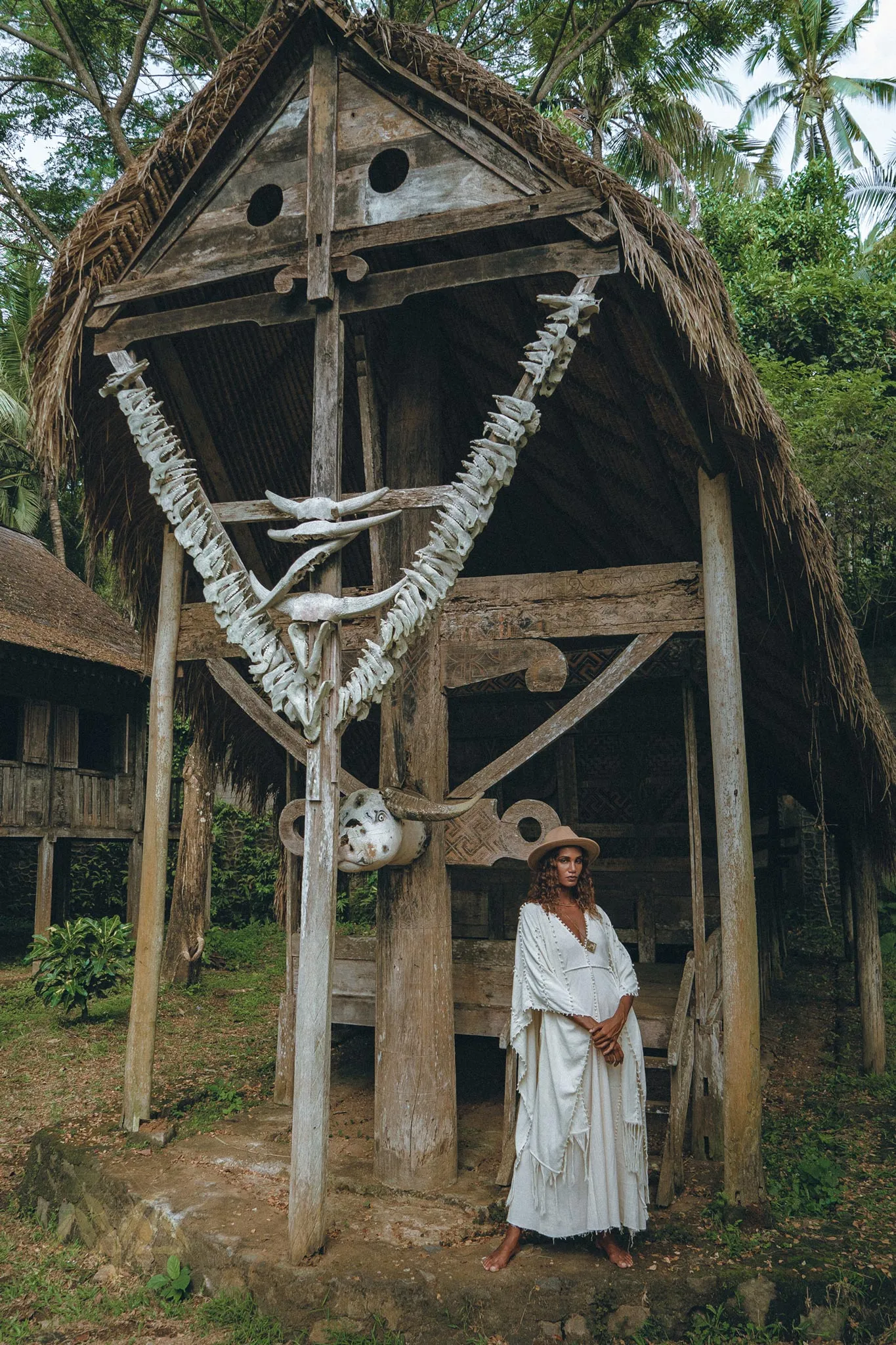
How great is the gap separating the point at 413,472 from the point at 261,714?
153 cm

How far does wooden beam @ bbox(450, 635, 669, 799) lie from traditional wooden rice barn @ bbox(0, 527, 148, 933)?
8.75m

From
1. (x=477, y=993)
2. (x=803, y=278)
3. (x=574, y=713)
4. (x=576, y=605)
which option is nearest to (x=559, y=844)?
(x=574, y=713)

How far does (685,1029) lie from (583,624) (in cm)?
212

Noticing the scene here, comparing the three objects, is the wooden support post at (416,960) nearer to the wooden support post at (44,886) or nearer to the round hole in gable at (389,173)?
the round hole in gable at (389,173)

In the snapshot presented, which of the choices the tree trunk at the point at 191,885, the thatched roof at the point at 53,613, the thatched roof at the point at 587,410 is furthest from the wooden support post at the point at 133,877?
the thatched roof at the point at 587,410

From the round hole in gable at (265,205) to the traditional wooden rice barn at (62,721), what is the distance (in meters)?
7.83

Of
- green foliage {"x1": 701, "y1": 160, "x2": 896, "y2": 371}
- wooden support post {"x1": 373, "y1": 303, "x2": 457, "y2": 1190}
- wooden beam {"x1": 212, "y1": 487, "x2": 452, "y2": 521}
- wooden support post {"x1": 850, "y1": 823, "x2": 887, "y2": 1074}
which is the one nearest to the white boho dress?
wooden support post {"x1": 373, "y1": 303, "x2": 457, "y2": 1190}

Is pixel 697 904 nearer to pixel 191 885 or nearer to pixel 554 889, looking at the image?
pixel 554 889

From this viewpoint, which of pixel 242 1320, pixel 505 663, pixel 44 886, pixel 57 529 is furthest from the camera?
pixel 57 529

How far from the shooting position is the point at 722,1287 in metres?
3.85

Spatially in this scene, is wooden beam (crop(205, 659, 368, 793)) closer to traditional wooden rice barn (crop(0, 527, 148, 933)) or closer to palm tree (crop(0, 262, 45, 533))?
traditional wooden rice barn (crop(0, 527, 148, 933))

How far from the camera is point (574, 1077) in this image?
4062 mm

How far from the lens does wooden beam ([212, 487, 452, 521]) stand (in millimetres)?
4414

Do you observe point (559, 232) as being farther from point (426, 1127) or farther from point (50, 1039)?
point (50, 1039)
